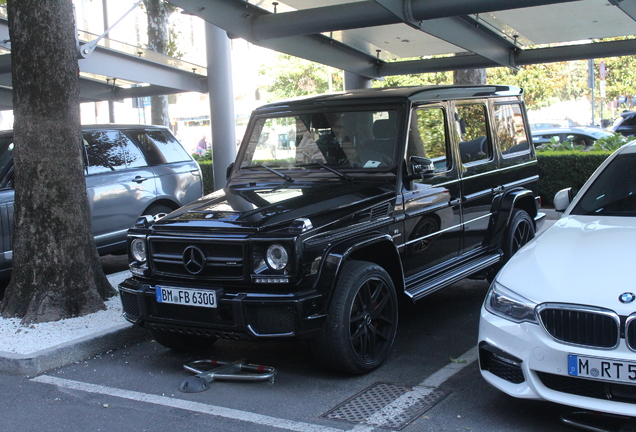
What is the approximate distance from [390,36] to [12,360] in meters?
7.57

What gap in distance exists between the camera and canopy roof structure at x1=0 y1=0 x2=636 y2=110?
28.9ft

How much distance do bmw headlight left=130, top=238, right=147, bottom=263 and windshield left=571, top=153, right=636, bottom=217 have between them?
3124 millimetres

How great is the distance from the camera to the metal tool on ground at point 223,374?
4.96m

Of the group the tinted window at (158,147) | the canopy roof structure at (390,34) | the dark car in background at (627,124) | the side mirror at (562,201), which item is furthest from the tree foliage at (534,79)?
the side mirror at (562,201)

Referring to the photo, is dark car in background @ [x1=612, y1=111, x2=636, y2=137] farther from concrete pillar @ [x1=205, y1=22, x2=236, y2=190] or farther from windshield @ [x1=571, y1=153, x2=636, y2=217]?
windshield @ [x1=571, y1=153, x2=636, y2=217]

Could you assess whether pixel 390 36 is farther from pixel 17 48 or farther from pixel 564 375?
pixel 564 375

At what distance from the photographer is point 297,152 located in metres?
6.16

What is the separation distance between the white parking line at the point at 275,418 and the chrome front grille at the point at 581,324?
1118 mm

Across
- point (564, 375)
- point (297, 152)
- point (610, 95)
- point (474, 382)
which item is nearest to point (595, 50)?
point (297, 152)

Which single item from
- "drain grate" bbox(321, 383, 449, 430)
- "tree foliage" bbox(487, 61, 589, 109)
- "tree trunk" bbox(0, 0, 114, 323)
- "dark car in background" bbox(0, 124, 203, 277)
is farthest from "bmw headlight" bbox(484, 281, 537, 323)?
"tree foliage" bbox(487, 61, 589, 109)

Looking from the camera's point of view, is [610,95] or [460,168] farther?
[610,95]

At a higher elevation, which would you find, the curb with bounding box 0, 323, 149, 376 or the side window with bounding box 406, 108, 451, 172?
the side window with bounding box 406, 108, 451, 172

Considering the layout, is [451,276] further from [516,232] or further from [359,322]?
[516,232]

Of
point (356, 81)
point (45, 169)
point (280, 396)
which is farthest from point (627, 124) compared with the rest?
point (280, 396)
